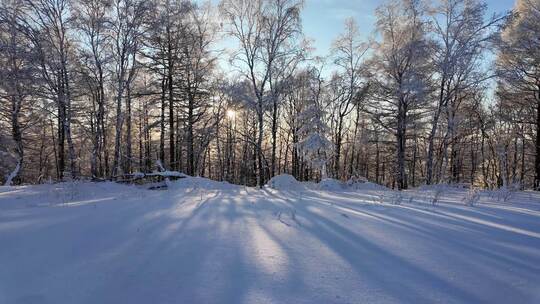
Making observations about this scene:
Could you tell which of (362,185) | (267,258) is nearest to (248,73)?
(362,185)

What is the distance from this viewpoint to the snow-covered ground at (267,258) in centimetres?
203

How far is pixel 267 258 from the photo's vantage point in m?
2.61

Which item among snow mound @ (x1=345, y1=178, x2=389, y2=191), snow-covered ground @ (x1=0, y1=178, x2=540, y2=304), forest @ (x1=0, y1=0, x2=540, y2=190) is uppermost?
forest @ (x1=0, y1=0, x2=540, y2=190)

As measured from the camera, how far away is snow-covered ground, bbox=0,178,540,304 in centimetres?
203

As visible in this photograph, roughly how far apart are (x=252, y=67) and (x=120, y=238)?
15135mm

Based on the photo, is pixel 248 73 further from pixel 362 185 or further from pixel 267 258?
pixel 267 258

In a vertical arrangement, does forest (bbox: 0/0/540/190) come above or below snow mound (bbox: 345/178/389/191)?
above

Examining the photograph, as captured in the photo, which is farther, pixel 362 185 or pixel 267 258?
pixel 362 185

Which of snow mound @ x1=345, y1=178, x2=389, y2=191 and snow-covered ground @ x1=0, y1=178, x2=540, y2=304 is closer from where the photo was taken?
snow-covered ground @ x1=0, y1=178, x2=540, y2=304

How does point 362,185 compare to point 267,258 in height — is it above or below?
below

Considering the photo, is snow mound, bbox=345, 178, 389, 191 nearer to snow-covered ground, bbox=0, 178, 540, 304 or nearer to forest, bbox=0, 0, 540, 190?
forest, bbox=0, 0, 540, 190

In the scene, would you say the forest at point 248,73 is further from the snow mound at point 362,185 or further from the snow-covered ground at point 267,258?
the snow-covered ground at point 267,258

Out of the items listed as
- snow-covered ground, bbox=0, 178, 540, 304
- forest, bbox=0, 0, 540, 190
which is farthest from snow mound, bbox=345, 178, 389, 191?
snow-covered ground, bbox=0, 178, 540, 304

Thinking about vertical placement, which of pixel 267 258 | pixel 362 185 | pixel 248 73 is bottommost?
pixel 362 185
